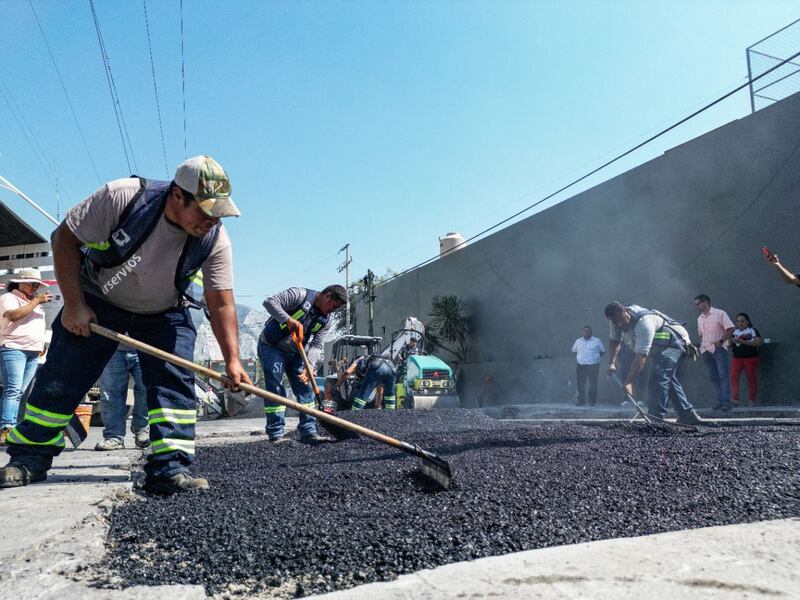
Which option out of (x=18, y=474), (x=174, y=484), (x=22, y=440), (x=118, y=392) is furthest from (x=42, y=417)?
(x=118, y=392)

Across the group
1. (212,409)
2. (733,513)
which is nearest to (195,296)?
(733,513)

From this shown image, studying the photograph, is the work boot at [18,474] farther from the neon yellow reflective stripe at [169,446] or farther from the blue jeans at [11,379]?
the blue jeans at [11,379]

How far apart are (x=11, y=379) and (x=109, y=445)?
126 centimetres

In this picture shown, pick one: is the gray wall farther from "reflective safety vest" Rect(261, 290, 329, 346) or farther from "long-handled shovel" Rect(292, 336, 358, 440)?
"reflective safety vest" Rect(261, 290, 329, 346)

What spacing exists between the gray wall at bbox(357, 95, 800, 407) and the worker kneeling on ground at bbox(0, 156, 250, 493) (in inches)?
321

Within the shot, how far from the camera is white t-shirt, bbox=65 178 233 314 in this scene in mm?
2635

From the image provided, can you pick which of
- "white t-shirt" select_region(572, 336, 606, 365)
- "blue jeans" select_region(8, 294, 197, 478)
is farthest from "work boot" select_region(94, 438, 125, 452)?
"white t-shirt" select_region(572, 336, 606, 365)

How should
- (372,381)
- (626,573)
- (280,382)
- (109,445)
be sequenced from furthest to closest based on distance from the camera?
(372,381)
(280,382)
(109,445)
(626,573)

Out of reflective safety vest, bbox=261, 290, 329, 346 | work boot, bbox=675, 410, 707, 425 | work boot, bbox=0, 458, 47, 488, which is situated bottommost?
work boot, bbox=675, 410, 707, 425

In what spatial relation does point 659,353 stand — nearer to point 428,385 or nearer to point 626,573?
point 626,573

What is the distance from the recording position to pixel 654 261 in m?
10.6

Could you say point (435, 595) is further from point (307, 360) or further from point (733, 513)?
point (307, 360)

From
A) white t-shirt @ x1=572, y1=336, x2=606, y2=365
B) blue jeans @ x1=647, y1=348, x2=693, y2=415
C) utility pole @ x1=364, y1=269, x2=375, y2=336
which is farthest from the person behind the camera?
utility pole @ x1=364, y1=269, x2=375, y2=336

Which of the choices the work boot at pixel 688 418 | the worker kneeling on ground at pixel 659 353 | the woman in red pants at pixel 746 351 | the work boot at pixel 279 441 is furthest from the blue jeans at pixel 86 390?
the woman in red pants at pixel 746 351
